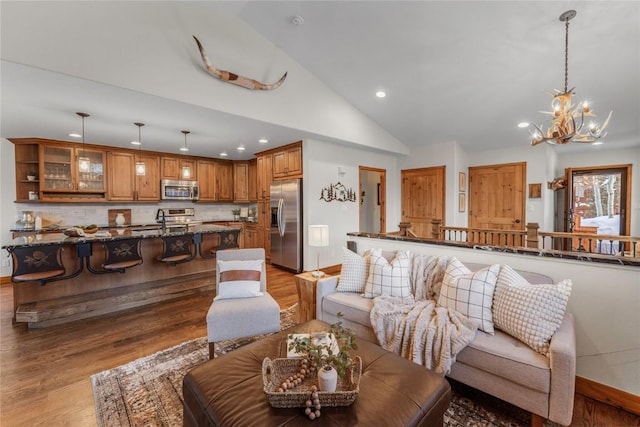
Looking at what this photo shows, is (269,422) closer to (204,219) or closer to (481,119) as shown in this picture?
(481,119)

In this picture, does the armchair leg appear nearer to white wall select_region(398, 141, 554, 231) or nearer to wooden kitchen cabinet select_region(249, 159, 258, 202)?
white wall select_region(398, 141, 554, 231)

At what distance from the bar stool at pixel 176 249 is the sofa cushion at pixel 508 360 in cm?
339

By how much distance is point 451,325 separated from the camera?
1.83 metres

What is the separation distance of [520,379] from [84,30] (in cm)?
412

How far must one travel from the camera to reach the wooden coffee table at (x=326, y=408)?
3.72 ft

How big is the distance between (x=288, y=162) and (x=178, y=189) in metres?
2.74

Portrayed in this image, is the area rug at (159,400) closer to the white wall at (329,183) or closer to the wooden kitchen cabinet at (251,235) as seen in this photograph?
the white wall at (329,183)

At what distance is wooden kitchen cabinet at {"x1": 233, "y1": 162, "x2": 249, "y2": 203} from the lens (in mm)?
7039

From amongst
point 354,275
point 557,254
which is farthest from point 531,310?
point 354,275

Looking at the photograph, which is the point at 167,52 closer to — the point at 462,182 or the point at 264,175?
the point at 264,175

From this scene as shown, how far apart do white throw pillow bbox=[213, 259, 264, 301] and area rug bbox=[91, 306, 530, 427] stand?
0.55m

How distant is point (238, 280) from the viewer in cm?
255

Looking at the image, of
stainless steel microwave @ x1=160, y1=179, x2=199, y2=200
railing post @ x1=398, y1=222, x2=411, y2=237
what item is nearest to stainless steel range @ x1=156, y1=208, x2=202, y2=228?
stainless steel microwave @ x1=160, y1=179, x2=199, y2=200

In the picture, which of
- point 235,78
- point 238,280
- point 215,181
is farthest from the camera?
point 215,181
